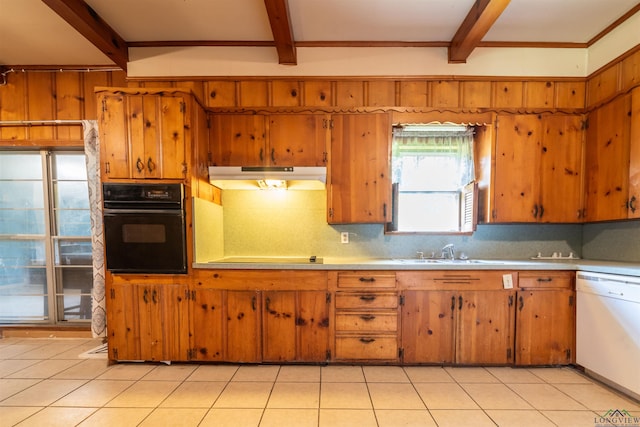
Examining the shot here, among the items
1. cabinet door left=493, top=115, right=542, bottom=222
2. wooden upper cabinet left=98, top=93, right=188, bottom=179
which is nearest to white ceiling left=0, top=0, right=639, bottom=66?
wooden upper cabinet left=98, top=93, right=188, bottom=179

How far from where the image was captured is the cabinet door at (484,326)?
2387 millimetres

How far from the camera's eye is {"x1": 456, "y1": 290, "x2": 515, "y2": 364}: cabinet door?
2.39m

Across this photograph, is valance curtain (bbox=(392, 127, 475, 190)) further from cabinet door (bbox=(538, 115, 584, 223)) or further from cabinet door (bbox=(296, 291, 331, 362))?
cabinet door (bbox=(296, 291, 331, 362))

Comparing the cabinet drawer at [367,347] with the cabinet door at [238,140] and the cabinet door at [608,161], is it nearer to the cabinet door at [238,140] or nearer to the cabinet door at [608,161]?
the cabinet door at [238,140]

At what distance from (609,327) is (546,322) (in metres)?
0.39

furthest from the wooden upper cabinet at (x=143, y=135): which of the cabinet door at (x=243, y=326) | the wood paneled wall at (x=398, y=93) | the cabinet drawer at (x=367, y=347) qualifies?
the cabinet drawer at (x=367, y=347)

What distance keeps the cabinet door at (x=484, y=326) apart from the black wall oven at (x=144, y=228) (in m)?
2.44

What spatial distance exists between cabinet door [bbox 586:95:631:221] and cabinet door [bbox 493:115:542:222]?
17.6 inches

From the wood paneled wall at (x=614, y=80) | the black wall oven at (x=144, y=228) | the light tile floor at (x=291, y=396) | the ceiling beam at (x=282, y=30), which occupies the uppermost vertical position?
the ceiling beam at (x=282, y=30)

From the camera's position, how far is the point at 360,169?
271cm

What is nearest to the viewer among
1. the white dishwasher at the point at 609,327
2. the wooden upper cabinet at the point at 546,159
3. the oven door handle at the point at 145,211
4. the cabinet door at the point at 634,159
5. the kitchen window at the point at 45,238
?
the white dishwasher at the point at 609,327

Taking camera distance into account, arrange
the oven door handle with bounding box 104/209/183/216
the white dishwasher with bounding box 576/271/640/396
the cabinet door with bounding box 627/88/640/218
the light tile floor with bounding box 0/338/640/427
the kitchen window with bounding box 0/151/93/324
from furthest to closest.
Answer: the kitchen window with bounding box 0/151/93/324 < the oven door handle with bounding box 104/209/183/216 < the cabinet door with bounding box 627/88/640/218 < the white dishwasher with bounding box 576/271/640/396 < the light tile floor with bounding box 0/338/640/427

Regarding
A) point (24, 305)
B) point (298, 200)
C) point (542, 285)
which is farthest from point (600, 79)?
point (24, 305)

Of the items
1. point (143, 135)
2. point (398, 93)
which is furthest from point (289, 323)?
point (398, 93)
